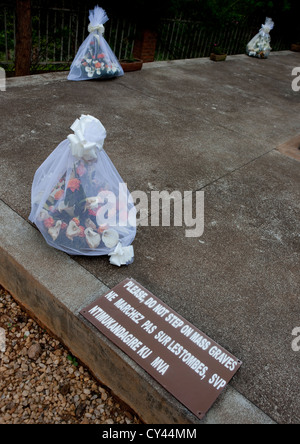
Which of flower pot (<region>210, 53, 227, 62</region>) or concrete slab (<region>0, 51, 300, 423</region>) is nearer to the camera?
concrete slab (<region>0, 51, 300, 423</region>)

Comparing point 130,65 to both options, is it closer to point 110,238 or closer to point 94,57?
point 94,57

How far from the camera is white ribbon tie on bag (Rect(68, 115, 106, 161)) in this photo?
2178mm

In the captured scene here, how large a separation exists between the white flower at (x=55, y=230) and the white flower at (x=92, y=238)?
182mm

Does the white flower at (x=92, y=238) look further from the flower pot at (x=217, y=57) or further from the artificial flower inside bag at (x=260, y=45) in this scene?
the artificial flower inside bag at (x=260, y=45)

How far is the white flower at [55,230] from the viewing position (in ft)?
7.95

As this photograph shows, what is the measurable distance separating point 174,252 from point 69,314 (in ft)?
3.18

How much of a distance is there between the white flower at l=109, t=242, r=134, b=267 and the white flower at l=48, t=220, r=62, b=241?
392 millimetres

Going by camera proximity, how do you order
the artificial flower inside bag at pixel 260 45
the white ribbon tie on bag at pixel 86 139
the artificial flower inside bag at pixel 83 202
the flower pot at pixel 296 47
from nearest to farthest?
the white ribbon tie on bag at pixel 86 139 → the artificial flower inside bag at pixel 83 202 → the artificial flower inside bag at pixel 260 45 → the flower pot at pixel 296 47

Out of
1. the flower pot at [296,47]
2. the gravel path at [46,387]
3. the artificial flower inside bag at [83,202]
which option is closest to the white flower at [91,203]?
the artificial flower inside bag at [83,202]

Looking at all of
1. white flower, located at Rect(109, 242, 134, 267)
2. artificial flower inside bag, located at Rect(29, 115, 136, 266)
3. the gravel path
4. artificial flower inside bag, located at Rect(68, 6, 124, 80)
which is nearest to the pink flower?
artificial flower inside bag, located at Rect(29, 115, 136, 266)

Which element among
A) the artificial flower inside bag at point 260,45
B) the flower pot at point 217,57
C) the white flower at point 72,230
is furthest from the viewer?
the artificial flower inside bag at point 260,45

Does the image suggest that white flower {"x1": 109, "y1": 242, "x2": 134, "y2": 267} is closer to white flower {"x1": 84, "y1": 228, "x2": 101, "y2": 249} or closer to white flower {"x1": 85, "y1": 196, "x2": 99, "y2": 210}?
white flower {"x1": 84, "y1": 228, "x2": 101, "y2": 249}

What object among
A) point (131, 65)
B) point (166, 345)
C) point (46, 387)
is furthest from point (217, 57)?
point (46, 387)

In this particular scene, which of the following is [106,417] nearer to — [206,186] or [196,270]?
[196,270]
